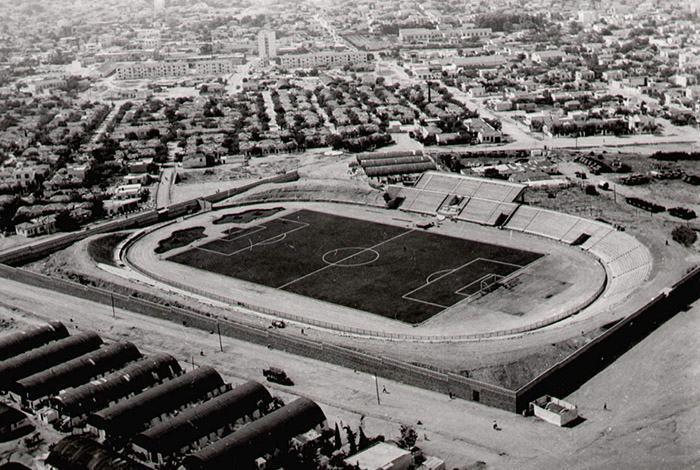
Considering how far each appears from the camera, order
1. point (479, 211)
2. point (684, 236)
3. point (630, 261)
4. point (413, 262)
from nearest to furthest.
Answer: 1. point (630, 261)
2. point (684, 236)
3. point (413, 262)
4. point (479, 211)

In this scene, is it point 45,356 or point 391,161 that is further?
point 391,161

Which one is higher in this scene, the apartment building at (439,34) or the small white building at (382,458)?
the apartment building at (439,34)

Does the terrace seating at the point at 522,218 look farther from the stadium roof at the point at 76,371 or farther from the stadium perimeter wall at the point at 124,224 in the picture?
the stadium roof at the point at 76,371

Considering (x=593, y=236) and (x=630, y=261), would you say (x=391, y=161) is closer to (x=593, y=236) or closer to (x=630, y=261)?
(x=593, y=236)

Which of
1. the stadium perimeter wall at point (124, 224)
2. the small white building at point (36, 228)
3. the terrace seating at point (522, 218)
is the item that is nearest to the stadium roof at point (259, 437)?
the terrace seating at point (522, 218)

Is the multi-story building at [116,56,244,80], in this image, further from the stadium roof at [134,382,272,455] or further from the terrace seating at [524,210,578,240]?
the stadium roof at [134,382,272,455]

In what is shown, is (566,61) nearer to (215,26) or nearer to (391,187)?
(391,187)

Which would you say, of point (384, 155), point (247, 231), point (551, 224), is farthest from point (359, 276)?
point (384, 155)

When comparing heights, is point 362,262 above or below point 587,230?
below

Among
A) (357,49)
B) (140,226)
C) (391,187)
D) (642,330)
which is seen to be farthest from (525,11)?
(642,330)
